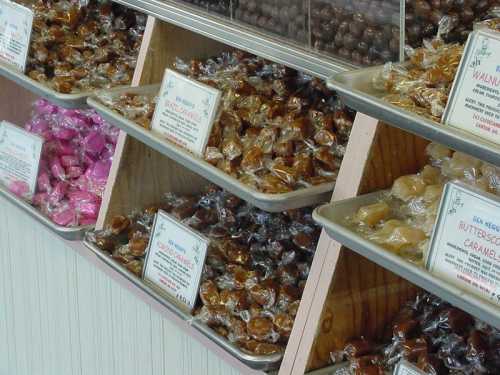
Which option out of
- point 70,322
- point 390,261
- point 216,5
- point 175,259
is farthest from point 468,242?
point 70,322

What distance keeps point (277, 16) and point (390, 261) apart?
2.21ft

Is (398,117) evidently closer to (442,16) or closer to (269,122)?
(442,16)

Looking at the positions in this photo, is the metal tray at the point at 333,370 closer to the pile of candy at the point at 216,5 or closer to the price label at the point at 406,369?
the price label at the point at 406,369

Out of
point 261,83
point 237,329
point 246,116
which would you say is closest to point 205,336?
point 237,329

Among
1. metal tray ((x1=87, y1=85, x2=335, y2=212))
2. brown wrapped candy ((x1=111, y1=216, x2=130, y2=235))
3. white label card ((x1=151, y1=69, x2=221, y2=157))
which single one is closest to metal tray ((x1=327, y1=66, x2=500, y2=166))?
metal tray ((x1=87, y1=85, x2=335, y2=212))

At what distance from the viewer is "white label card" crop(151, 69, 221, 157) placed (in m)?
1.87

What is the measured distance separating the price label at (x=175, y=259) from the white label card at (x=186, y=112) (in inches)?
A: 7.4

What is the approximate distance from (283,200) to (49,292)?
1164 millimetres

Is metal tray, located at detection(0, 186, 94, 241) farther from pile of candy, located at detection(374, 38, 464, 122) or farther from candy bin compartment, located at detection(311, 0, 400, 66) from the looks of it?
pile of candy, located at detection(374, 38, 464, 122)

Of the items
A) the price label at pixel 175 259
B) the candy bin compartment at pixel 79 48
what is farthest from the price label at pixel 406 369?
the candy bin compartment at pixel 79 48

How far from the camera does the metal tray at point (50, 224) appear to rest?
91.0 inches

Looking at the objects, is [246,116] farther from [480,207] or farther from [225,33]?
[480,207]

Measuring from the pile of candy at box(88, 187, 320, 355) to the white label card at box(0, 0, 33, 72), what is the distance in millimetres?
560

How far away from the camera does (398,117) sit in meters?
1.37
